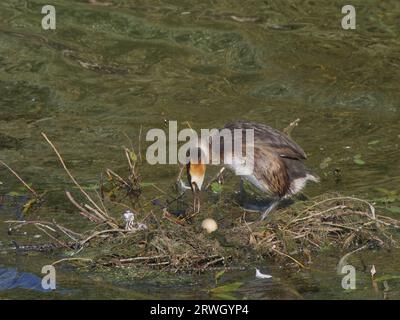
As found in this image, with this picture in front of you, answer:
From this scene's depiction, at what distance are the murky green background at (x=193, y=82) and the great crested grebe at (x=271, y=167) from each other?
1.69 ft

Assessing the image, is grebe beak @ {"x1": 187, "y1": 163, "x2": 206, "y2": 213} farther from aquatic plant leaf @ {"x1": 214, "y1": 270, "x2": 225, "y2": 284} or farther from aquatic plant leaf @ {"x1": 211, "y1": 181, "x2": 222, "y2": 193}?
aquatic plant leaf @ {"x1": 214, "y1": 270, "x2": 225, "y2": 284}

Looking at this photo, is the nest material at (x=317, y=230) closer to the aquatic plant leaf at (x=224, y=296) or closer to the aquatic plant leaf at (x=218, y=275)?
the aquatic plant leaf at (x=218, y=275)

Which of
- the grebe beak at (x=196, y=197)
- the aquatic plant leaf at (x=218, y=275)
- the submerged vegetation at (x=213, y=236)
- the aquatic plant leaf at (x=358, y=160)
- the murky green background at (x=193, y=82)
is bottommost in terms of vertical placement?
the aquatic plant leaf at (x=218, y=275)

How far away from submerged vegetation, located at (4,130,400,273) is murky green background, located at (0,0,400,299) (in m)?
0.23

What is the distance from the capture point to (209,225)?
27.3 feet

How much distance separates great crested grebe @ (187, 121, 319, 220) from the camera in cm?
910

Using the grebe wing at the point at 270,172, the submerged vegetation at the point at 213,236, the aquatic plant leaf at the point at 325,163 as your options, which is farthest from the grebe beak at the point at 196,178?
the aquatic plant leaf at the point at 325,163

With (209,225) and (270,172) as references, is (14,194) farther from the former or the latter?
(270,172)

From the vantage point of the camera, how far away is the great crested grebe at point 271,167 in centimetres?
910

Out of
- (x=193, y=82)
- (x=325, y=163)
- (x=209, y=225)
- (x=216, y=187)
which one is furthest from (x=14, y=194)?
(x=193, y=82)

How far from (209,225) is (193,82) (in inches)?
192

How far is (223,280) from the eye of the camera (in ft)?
25.6
